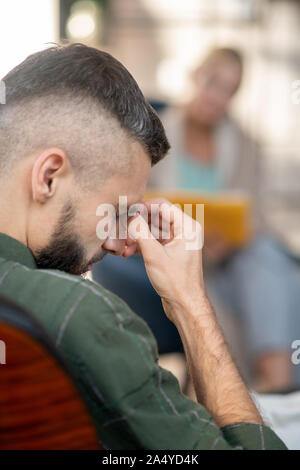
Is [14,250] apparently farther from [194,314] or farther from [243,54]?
[243,54]

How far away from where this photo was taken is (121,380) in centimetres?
71

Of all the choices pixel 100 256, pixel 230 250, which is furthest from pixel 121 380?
pixel 230 250

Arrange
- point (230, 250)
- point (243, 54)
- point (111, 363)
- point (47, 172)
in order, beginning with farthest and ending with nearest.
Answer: point (243, 54) → point (230, 250) → point (47, 172) → point (111, 363)

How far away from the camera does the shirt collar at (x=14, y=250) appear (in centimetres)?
85

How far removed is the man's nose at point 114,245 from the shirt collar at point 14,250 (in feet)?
0.66

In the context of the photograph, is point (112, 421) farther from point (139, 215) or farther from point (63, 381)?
point (139, 215)

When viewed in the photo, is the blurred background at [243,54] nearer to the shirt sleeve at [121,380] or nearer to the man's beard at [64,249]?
the man's beard at [64,249]

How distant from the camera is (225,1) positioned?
15.7ft

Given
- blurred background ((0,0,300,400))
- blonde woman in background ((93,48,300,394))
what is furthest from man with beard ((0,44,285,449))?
blurred background ((0,0,300,400))

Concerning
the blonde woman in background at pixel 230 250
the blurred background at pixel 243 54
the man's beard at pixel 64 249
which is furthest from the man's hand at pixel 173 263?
the blurred background at pixel 243 54

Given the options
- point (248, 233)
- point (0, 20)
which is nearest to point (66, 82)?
point (248, 233)

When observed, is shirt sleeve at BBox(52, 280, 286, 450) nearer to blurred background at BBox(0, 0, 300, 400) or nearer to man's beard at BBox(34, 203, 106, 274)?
man's beard at BBox(34, 203, 106, 274)

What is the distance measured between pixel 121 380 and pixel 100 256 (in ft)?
1.22
